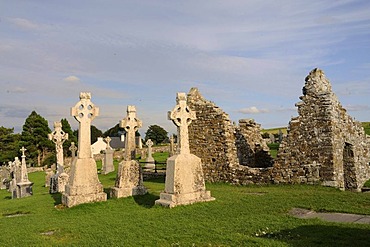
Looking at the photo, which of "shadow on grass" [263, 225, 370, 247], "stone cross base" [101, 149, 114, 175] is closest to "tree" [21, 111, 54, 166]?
"stone cross base" [101, 149, 114, 175]

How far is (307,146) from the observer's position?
561 inches

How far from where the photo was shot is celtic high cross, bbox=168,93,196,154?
10820 mm

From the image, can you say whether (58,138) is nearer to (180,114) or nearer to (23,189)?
(23,189)

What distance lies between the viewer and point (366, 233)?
6.51 metres

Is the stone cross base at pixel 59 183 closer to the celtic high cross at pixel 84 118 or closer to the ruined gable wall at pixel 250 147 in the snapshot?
the celtic high cross at pixel 84 118

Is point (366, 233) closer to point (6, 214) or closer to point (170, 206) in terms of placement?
point (170, 206)

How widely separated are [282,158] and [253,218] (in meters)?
6.95

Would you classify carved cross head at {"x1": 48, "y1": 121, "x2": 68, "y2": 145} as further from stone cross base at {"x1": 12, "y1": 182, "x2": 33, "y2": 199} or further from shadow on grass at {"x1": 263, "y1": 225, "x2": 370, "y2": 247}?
shadow on grass at {"x1": 263, "y1": 225, "x2": 370, "y2": 247}

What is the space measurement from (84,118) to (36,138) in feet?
149

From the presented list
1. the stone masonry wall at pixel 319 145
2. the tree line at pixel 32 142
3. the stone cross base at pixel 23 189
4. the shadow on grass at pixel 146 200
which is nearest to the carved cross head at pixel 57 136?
the stone cross base at pixel 23 189

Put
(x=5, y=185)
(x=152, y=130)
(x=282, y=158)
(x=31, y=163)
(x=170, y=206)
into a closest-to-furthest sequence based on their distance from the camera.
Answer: (x=170, y=206), (x=282, y=158), (x=5, y=185), (x=31, y=163), (x=152, y=130)

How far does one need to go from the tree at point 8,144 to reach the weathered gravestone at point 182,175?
166 feet

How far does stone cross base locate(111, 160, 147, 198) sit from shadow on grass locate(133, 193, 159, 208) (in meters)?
0.30

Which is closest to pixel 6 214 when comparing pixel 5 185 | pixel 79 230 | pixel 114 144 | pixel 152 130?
pixel 79 230
